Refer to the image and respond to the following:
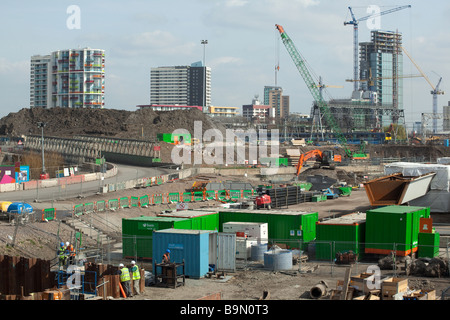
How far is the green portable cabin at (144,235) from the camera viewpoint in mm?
29297

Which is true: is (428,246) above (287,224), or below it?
below

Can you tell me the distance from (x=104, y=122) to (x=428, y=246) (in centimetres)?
12082

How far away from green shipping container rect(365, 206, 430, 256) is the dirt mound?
93.5m

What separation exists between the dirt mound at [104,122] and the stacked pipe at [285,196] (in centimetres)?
7100

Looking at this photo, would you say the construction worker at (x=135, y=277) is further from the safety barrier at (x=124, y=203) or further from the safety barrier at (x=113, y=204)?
the safety barrier at (x=124, y=203)

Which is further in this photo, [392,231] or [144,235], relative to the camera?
[144,235]

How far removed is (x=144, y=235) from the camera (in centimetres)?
3031

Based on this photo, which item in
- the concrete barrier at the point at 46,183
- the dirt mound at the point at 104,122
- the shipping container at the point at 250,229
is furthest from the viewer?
the dirt mound at the point at 104,122

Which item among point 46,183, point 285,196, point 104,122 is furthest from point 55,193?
point 104,122

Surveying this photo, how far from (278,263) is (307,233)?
6024 millimetres

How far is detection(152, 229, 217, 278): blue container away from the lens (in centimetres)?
2522

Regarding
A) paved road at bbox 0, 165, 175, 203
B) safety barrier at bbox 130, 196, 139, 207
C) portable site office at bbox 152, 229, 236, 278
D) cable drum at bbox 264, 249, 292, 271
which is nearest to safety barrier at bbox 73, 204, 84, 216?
safety barrier at bbox 130, 196, 139, 207

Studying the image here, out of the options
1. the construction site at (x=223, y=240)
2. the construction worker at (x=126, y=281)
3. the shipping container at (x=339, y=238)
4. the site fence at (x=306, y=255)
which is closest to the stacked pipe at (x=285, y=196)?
the construction site at (x=223, y=240)

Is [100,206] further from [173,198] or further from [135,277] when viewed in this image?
[135,277]
